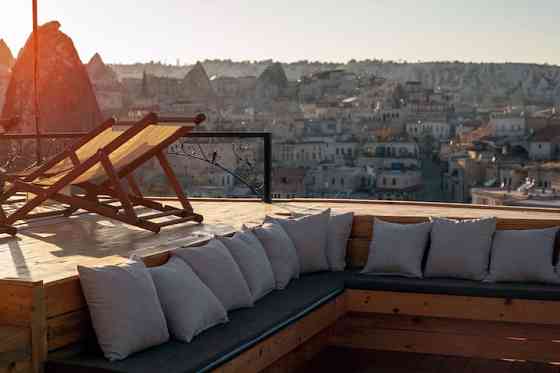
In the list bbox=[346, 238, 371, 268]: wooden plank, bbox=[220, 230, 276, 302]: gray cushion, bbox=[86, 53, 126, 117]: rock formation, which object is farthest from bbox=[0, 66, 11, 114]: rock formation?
bbox=[220, 230, 276, 302]: gray cushion

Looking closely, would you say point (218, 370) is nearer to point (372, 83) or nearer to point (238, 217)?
point (238, 217)

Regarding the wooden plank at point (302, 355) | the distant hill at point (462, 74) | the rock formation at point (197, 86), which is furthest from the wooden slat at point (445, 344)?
the distant hill at point (462, 74)

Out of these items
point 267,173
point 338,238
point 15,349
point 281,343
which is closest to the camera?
point 15,349

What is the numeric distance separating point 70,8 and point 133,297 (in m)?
32.9

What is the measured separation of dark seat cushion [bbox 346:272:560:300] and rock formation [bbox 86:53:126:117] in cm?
6403

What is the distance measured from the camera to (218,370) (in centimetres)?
335

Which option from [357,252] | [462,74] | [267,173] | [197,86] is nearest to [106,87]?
[197,86]

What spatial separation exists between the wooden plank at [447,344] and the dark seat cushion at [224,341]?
418 millimetres

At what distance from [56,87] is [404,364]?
184 ft

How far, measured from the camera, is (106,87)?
7438 centimetres

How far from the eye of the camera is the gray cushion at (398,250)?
4.90 m

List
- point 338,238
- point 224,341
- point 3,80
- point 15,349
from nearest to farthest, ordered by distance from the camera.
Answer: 1. point 15,349
2. point 224,341
3. point 338,238
4. point 3,80

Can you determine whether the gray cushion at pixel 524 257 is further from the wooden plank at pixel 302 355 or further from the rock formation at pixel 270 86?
the rock formation at pixel 270 86

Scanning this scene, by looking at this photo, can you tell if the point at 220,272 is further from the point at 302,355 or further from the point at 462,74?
the point at 462,74
